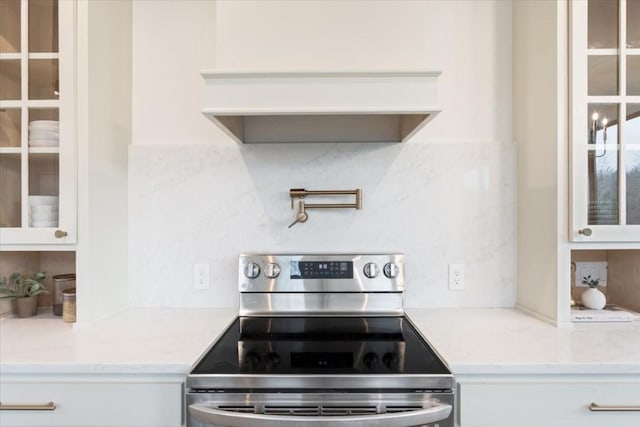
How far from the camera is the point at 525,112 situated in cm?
162

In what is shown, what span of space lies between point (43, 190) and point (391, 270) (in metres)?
1.38

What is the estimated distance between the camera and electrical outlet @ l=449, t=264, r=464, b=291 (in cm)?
170

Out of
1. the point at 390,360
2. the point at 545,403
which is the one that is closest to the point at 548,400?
the point at 545,403

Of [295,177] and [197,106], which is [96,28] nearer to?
[197,106]

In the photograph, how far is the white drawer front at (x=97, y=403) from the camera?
1.08 meters

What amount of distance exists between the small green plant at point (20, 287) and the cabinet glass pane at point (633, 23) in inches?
98.4

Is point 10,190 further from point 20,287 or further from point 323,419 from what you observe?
point 323,419

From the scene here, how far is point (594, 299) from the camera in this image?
1.53 m

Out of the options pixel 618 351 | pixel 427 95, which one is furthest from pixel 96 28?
pixel 618 351

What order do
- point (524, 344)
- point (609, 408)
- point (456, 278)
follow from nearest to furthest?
1. point (609, 408)
2. point (524, 344)
3. point (456, 278)

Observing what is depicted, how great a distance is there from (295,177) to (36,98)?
1026 mm

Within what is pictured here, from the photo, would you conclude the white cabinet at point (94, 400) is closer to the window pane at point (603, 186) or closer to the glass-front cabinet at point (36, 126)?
the glass-front cabinet at point (36, 126)

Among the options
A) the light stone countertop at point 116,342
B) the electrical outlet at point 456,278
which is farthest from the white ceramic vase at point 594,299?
the light stone countertop at point 116,342

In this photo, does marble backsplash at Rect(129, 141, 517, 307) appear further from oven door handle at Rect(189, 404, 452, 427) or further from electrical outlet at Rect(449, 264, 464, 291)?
oven door handle at Rect(189, 404, 452, 427)
